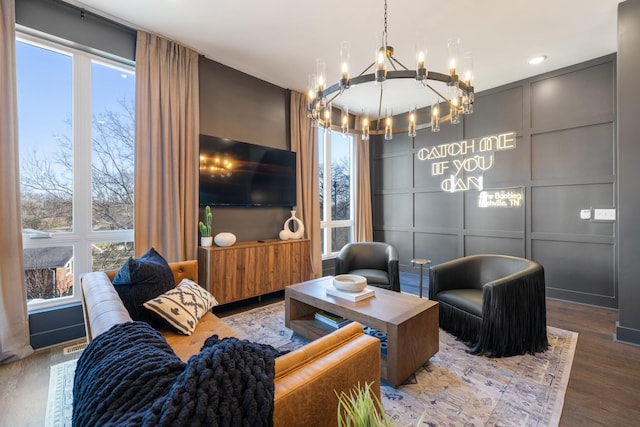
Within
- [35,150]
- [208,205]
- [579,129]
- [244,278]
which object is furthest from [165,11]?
[579,129]

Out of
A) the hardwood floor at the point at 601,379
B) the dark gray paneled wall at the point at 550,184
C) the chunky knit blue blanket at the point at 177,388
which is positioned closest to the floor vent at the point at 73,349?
the chunky knit blue blanket at the point at 177,388

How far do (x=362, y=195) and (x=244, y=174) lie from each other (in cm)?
252

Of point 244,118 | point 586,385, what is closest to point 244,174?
point 244,118

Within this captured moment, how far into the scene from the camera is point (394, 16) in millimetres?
2654

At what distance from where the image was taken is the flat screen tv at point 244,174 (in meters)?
3.38

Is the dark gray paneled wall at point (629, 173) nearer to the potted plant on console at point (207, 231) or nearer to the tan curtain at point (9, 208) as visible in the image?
the potted plant on console at point (207, 231)

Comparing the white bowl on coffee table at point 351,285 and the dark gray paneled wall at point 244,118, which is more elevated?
the dark gray paneled wall at point 244,118

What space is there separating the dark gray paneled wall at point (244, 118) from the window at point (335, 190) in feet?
3.03

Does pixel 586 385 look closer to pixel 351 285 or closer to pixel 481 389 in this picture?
pixel 481 389

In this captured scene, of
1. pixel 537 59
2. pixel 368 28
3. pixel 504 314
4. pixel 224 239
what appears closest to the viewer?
pixel 504 314

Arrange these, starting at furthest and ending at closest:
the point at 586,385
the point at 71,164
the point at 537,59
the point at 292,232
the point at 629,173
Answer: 1. the point at 292,232
2. the point at 537,59
3. the point at 71,164
4. the point at 629,173
5. the point at 586,385

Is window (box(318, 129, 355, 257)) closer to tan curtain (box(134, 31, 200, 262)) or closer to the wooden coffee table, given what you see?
tan curtain (box(134, 31, 200, 262))

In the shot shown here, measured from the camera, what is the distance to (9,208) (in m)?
2.25

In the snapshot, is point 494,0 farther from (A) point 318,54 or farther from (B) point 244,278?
(B) point 244,278
